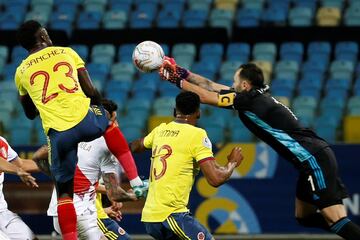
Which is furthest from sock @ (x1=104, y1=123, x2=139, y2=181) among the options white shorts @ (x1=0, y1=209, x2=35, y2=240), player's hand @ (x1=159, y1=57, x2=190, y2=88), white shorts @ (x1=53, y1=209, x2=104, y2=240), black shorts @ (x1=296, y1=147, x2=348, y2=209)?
white shorts @ (x1=0, y1=209, x2=35, y2=240)

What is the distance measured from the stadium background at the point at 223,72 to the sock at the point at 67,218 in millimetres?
6540

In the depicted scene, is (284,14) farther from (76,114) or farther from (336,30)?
(76,114)

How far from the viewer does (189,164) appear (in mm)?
10570

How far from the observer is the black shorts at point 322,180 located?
1088cm

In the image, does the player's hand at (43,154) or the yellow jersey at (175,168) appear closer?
the yellow jersey at (175,168)

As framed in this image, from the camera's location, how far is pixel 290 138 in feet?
35.9

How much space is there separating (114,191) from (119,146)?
112 centimetres

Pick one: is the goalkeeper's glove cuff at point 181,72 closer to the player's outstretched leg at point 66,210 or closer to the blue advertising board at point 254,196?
the player's outstretched leg at point 66,210

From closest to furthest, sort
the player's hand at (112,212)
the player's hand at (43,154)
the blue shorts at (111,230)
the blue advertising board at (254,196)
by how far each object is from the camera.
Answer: the player's hand at (43,154) → the blue shorts at (111,230) → the player's hand at (112,212) → the blue advertising board at (254,196)

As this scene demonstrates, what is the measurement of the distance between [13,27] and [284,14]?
210 inches

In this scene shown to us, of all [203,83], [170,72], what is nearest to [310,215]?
[203,83]

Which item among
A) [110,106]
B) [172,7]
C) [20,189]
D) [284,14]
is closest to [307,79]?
[284,14]

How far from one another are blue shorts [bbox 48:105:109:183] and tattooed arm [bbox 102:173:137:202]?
1090mm

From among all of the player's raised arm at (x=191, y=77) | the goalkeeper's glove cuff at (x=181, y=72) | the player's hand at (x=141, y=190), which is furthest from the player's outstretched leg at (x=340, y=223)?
the goalkeeper's glove cuff at (x=181, y=72)
